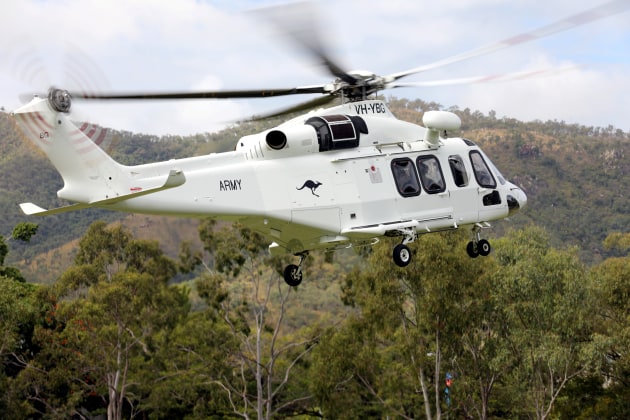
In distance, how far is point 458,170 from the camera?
67.8 ft

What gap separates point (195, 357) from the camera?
49000 millimetres

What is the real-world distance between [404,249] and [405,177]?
151 centimetres

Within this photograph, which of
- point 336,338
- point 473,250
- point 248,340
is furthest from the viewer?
point 248,340

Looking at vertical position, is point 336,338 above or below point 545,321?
below

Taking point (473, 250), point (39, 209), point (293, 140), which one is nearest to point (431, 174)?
point (473, 250)

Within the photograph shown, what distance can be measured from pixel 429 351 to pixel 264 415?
1064cm

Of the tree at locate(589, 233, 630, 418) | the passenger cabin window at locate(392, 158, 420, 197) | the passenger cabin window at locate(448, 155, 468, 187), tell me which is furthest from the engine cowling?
the tree at locate(589, 233, 630, 418)

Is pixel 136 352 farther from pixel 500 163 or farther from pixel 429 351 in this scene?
Answer: pixel 500 163

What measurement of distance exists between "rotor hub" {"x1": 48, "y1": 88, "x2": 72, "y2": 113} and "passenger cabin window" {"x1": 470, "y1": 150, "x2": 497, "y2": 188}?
9294 millimetres

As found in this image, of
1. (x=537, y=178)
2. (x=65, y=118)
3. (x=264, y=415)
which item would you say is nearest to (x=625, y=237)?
(x=264, y=415)

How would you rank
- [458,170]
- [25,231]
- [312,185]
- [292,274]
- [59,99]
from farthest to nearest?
[25,231]
[458,170]
[292,274]
[312,185]
[59,99]

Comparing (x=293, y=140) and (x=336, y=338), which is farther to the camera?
(x=336, y=338)

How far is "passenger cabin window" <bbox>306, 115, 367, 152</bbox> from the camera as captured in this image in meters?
19.0

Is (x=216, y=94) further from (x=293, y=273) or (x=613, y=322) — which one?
(x=613, y=322)
